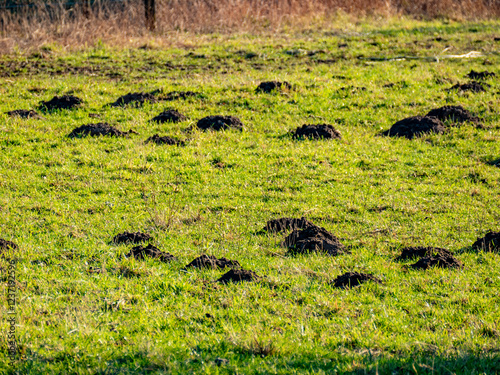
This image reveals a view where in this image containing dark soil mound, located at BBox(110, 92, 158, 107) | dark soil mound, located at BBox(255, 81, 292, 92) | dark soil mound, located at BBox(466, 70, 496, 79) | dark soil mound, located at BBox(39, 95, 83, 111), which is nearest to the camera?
dark soil mound, located at BBox(39, 95, 83, 111)

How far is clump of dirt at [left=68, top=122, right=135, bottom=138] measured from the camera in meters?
11.2

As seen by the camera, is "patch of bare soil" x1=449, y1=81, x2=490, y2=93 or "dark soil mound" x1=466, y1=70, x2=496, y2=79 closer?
"patch of bare soil" x1=449, y1=81, x2=490, y2=93

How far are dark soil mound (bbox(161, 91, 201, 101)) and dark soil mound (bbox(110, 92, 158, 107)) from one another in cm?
26

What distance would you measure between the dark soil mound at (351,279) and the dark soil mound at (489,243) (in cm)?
150

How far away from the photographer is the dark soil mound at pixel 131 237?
7.21 m

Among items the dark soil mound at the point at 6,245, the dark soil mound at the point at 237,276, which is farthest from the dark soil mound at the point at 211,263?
the dark soil mound at the point at 6,245

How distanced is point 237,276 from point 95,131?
19.7ft

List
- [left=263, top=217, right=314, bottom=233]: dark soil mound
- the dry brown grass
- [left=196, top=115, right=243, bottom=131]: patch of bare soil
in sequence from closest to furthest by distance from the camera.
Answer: [left=263, top=217, right=314, bottom=233]: dark soil mound
[left=196, top=115, right=243, bottom=131]: patch of bare soil
the dry brown grass

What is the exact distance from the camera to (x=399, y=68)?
15.3 metres

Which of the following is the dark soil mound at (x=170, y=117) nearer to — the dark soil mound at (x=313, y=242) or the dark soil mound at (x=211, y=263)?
the dark soil mound at (x=313, y=242)

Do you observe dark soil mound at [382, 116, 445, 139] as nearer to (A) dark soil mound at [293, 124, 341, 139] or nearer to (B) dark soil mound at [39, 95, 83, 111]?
(A) dark soil mound at [293, 124, 341, 139]

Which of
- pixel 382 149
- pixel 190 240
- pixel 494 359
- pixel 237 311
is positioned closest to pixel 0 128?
pixel 190 240

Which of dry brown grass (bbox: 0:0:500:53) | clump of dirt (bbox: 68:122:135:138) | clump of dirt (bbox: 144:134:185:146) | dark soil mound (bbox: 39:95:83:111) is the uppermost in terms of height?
dry brown grass (bbox: 0:0:500:53)

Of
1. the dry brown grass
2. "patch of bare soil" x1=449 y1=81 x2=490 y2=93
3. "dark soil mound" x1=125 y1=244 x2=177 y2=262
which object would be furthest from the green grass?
the dry brown grass
